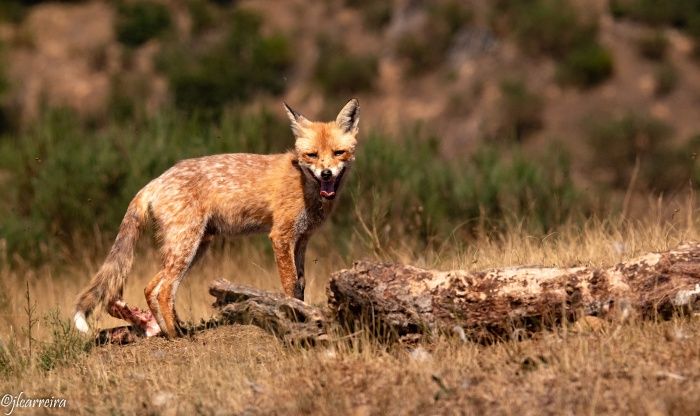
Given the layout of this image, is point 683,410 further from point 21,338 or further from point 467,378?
point 21,338

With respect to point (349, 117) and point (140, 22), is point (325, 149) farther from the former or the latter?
point (140, 22)

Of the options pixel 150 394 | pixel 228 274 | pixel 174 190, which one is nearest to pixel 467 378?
pixel 150 394

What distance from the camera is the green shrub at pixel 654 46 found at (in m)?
33.9

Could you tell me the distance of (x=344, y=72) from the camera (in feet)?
116

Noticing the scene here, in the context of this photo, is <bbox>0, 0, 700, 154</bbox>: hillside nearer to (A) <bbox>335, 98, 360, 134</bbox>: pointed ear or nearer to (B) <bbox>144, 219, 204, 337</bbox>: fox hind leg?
(A) <bbox>335, 98, 360, 134</bbox>: pointed ear

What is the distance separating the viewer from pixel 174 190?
7.74 metres

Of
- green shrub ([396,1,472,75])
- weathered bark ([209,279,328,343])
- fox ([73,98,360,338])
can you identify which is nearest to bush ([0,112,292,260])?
fox ([73,98,360,338])

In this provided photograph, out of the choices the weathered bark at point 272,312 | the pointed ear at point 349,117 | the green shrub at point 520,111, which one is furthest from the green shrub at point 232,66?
the weathered bark at point 272,312

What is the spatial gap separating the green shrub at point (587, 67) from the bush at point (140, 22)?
17510mm

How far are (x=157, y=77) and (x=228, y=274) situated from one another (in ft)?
91.6

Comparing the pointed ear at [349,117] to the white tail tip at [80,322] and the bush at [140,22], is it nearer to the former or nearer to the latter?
the white tail tip at [80,322]

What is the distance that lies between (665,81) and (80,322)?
28448 mm

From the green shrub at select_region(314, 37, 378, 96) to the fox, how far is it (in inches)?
1084

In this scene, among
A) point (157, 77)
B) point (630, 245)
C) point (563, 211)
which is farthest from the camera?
point (157, 77)
